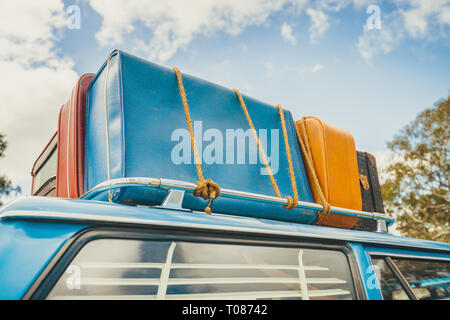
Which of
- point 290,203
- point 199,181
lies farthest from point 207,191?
point 290,203

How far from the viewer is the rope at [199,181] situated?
1.20m

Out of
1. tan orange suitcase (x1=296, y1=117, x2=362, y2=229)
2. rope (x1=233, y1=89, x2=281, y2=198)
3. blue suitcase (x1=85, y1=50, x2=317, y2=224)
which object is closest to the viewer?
blue suitcase (x1=85, y1=50, x2=317, y2=224)

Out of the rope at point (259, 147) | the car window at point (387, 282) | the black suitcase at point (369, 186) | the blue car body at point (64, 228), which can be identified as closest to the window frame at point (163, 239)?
the blue car body at point (64, 228)

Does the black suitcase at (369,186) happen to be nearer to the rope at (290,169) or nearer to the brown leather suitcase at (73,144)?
the rope at (290,169)

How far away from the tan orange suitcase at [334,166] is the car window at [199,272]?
0.65 metres

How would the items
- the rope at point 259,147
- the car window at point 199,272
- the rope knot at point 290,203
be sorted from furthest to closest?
the rope at point 259,147, the rope knot at point 290,203, the car window at point 199,272

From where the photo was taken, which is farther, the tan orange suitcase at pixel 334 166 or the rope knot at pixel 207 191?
the tan orange suitcase at pixel 334 166

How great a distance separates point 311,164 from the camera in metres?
1.90

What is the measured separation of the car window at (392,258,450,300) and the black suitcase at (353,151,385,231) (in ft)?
1.83

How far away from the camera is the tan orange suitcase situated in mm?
1841

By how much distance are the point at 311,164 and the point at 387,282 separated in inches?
31.8

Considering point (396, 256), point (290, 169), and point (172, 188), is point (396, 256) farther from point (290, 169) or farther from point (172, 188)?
point (172, 188)

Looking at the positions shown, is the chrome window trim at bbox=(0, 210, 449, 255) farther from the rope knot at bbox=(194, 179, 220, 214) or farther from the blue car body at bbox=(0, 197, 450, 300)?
the rope knot at bbox=(194, 179, 220, 214)

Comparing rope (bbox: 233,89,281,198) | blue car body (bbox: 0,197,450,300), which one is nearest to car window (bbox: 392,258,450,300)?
blue car body (bbox: 0,197,450,300)
